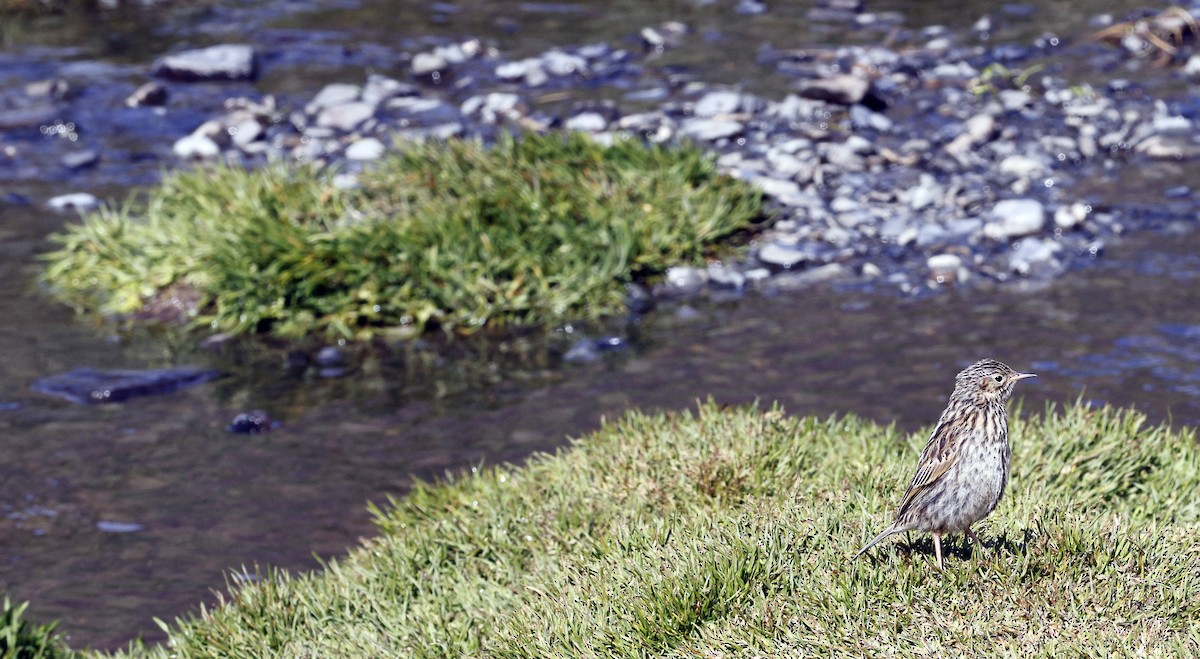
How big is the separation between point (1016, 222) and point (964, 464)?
7099mm

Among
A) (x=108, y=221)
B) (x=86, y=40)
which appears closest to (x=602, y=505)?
(x=108, y=221)

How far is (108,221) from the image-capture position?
38.8ft

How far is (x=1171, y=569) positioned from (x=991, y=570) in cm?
67

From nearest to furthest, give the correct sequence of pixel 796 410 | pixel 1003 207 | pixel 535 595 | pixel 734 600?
pixel 734 600, pixel 535 595, pixel 796 410, pixel 1003 207

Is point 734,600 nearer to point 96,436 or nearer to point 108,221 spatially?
point 96,436

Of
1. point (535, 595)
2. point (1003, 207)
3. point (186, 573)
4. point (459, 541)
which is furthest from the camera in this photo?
point (1003, 207)

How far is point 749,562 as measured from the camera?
488 centimetres

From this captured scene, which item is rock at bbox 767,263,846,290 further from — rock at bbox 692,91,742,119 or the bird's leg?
the bird's leg

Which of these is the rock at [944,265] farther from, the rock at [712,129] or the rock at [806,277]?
the rock at [712,129]

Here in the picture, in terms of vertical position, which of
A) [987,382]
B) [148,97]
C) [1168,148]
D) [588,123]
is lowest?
[148,97]

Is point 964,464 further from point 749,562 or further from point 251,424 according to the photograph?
point 251,424

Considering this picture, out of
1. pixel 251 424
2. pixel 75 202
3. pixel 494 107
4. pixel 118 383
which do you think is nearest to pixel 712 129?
pixel 494 107

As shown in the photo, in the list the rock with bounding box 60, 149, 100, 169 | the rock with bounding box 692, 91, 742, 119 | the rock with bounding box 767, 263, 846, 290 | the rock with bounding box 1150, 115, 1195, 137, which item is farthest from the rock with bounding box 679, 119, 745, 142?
the rock with bounding box 60, 149, 100, 169

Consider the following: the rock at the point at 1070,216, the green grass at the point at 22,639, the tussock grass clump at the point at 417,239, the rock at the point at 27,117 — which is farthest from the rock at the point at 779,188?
the rock at the point at 27,117
